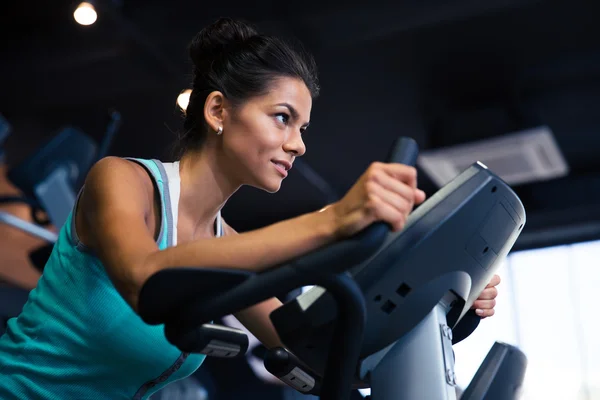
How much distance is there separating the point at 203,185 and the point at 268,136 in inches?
7.5

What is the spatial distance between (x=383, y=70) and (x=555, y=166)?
1.33m

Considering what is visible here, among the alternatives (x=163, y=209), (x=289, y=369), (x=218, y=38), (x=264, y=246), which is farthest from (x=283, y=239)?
(x=218, y=38)

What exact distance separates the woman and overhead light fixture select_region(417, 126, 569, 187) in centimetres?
312

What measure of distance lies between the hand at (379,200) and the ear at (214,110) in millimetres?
565

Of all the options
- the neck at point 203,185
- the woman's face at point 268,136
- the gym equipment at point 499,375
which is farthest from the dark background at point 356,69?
the gym equipment at point 499,375

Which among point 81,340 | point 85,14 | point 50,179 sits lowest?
point 81,340

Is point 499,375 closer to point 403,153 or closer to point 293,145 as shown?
point 403,153

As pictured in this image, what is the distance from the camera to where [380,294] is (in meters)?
0.80

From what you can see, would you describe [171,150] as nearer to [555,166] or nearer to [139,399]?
[139,399]

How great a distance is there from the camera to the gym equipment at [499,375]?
0.87m

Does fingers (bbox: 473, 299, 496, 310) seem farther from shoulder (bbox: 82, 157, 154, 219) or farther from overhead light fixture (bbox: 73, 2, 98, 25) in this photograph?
overhead light fixture (bbox: 73, 2, 98, 25)

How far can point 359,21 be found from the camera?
3857 mm

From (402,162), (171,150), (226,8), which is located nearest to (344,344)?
(402,162)

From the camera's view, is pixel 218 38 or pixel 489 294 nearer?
pixel 489 294
